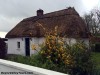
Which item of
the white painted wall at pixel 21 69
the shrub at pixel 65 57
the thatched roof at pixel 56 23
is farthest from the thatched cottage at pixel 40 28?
the white painted wall at pixel 21 69

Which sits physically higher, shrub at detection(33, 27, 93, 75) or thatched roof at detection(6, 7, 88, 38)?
thatched roof at detection(6, 7, 88, 38)

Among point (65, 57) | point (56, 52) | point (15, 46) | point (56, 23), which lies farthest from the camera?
point (15, 46)

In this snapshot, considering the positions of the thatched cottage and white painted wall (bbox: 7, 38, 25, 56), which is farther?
white painted wall (bbox: 7, 38, 25, 56)

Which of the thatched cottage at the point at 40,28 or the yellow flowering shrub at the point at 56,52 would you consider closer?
the yellow flowering shrub at the point at 56,52

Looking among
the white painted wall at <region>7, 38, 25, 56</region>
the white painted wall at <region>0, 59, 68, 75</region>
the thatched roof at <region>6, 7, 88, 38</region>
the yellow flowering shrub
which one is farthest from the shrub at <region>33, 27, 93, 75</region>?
the white painted wall at <region>7, 38, 25, 56</region>

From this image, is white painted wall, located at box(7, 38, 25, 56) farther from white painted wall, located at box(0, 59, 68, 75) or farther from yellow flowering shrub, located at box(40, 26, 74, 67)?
white painted wall, located at box(0, 59, 68, 75)

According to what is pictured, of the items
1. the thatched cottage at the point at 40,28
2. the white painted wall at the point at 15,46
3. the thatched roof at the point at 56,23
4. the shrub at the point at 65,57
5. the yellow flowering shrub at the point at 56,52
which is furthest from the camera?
the white painted wall at the point at 15,46

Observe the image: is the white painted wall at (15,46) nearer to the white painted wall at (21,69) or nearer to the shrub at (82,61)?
the shrub at (82,61)

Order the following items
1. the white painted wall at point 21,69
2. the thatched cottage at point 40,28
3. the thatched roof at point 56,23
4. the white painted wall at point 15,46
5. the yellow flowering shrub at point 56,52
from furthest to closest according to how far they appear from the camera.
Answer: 1. the white painted wall at point 15,46
2. the thatched cottage at point 40,28
3. the thatched roof at point 56,23
4. the yellow flowering shrub at point 56,52
5. the white painted wall at point 21,69

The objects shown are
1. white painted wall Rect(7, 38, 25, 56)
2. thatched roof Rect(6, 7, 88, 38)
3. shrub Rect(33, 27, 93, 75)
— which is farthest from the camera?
white painted wall Rect(7, 38, 25, 56)

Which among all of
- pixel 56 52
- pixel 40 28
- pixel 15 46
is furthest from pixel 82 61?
pixel 15 46

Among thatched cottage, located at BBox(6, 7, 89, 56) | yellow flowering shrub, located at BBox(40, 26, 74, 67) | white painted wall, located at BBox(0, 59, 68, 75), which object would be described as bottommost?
white painted wall, located at BBox(0, 59, 68, 75)

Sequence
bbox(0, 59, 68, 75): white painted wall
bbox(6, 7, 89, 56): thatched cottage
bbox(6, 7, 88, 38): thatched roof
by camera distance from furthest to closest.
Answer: bbox(6, 7, 89, 56): thatched cottage → bbox(6, 7, 88, 38): thatched roof → bbox(0, 59, 68, 75): white painted wall

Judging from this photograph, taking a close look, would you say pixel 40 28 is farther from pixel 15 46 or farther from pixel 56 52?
pixel 56 52
